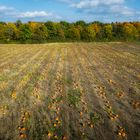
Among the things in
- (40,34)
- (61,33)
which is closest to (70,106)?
(40,34)

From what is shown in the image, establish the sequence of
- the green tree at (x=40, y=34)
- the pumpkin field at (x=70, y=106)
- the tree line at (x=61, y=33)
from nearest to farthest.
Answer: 1. the pumpkin field at (x=70, y=106)
2. the green tree at (x=40, y=34)
3. the tree line at (x=61, y=33)

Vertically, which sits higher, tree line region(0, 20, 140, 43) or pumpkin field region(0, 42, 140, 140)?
pumpkin field region(0, 42, 140, 140)

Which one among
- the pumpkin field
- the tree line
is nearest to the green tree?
the tree line

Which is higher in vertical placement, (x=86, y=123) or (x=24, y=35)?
(x=86, y=123)

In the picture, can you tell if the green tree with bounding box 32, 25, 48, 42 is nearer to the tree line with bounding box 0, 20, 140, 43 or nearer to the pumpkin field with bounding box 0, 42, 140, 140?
the tree line with bounding box 0, 20, 140, 43

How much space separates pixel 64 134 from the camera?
31.3 feet

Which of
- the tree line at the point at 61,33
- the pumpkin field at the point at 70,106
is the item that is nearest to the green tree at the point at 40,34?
the tree line at the point at 61,33

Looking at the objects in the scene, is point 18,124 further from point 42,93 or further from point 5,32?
point 5,32

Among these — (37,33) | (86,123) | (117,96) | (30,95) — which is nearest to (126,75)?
(117,96)

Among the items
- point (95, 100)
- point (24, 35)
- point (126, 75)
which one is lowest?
point (24, 35)

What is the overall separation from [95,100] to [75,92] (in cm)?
209

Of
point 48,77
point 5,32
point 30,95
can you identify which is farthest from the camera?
point 5,32

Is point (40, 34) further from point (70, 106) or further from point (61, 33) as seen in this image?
point (70, 106)

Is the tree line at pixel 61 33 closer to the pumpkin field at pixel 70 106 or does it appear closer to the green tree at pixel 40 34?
the green tree at pixel 40 34
